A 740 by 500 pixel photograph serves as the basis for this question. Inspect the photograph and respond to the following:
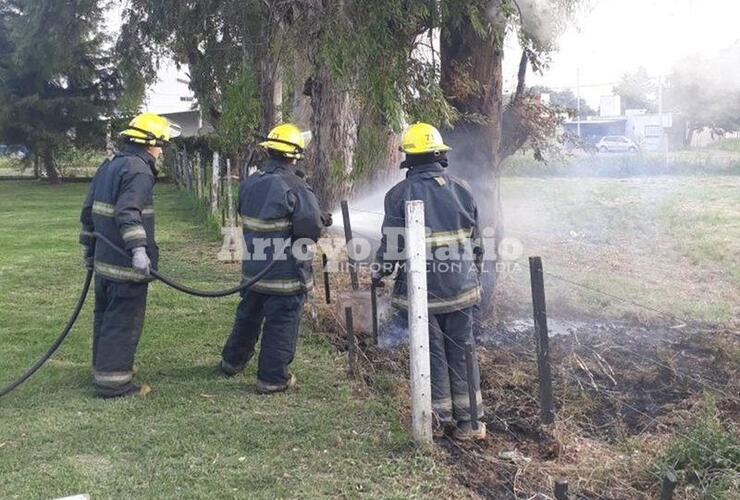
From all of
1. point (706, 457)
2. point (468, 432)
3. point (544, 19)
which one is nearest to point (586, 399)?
point (468, 432)

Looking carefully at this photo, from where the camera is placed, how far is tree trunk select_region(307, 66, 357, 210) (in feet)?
26.1

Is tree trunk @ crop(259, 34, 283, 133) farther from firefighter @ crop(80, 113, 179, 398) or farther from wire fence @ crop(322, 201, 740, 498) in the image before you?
wire fence @ crop(322, 201, 740, 498)

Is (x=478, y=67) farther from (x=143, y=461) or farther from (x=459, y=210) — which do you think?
(x=143, y=461)

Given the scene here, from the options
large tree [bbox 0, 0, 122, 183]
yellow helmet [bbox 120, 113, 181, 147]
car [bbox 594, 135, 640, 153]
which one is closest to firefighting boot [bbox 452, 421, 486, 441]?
yellow helmet [bbox 120, 113, 181, 147]

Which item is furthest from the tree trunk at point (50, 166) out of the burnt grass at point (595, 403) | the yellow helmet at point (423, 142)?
the yellow helmet at point (423, 142)

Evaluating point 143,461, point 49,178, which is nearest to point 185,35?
point 143,461

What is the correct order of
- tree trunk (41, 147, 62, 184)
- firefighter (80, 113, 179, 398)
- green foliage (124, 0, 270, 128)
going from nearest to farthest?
firefighter (80, 113, 179, 398)
green foliage (124, 0, 270, 128)
tree trunk (41, 147, 62, 184)

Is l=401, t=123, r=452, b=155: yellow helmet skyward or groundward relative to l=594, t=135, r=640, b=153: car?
groundward

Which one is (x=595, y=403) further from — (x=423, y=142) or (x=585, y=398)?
(x=423, y=142)

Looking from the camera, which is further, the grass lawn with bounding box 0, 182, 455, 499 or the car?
the car

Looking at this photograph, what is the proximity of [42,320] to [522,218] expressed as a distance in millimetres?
9729

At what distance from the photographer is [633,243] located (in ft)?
37.1

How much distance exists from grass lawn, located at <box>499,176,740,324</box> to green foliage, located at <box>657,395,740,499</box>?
3.50m

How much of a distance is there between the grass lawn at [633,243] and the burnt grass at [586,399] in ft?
3.24
